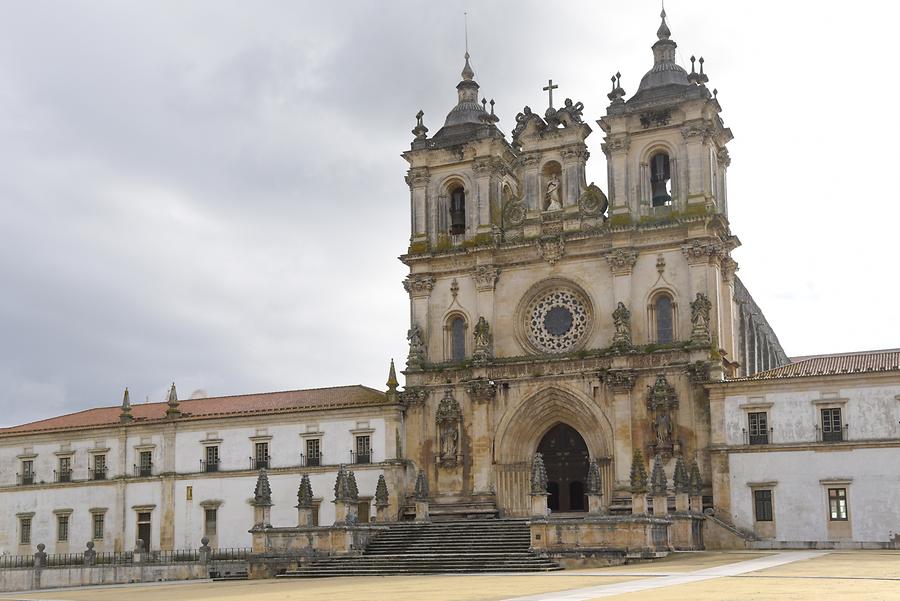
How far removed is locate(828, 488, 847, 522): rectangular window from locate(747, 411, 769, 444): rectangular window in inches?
122

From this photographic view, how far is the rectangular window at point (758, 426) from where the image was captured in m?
44.3

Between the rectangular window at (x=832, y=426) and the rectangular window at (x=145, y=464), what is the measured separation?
31915 mm

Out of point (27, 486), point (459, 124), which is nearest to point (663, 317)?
point (459, 124)

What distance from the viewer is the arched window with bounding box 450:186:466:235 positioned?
180ft

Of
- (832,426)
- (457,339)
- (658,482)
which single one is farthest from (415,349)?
(832,426)

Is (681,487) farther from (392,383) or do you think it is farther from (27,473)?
(27,473)

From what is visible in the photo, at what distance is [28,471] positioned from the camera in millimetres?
A: 60125

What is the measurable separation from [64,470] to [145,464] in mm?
4833

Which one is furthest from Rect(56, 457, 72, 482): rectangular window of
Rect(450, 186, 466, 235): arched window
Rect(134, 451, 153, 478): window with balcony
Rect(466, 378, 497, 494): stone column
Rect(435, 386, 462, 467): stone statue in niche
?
Rect(450, 186, 466, 235): arched window

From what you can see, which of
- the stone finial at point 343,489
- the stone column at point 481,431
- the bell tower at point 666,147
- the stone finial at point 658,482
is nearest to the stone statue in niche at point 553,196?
the bell tower at point 666,147

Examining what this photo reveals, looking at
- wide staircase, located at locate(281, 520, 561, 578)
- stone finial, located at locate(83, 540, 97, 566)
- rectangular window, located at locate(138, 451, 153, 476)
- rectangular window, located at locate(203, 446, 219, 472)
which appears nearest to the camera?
wide staircase, located at locate(281, 520, 561, 578)

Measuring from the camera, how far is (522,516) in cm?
4931

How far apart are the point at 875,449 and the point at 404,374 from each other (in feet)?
66.4

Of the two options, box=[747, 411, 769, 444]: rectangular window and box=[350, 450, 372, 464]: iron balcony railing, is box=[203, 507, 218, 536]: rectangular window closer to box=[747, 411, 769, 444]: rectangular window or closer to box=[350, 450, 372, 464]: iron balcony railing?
box=[350, 450, 372, 464]: iron balcony railing
